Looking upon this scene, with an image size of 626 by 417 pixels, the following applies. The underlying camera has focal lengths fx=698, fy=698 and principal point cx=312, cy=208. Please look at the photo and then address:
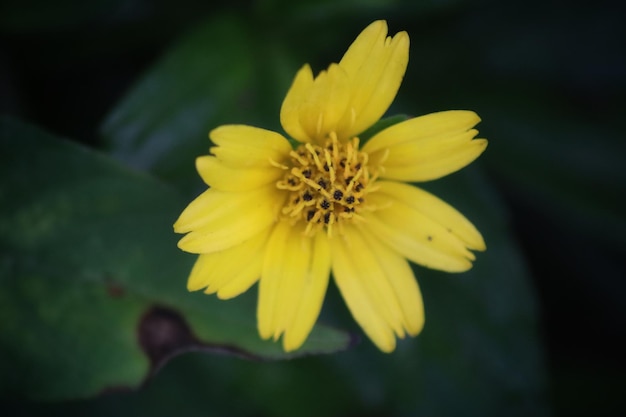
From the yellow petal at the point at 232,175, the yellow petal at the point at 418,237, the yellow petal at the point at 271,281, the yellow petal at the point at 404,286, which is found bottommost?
the yellow petal at the point at 404,286

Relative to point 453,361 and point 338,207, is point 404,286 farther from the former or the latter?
point 453,361

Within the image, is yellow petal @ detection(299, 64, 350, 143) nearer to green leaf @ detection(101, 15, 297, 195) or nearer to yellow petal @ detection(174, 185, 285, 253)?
yellow petal @ detection(174, 185, 285, 253)

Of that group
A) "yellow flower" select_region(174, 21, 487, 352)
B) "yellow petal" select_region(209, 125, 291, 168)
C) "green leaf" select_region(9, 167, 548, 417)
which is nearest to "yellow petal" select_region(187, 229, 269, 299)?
"yellow flower" select_region(174, 21, 487, 352)

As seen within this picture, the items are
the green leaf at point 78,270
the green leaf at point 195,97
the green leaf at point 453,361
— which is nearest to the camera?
the green leaf at point 78,270

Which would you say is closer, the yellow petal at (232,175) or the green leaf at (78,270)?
the yellow petal at (232,175)

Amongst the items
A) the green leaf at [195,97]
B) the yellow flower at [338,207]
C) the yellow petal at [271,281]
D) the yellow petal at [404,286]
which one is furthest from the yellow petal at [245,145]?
the green leaf at [195,97]

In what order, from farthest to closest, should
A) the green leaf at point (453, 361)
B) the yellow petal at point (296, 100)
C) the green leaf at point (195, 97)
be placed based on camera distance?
1. the green leaf at point (453, 361)
2. the green leaf at point (195, 97)
3. the yellow petal at point (296, 100)

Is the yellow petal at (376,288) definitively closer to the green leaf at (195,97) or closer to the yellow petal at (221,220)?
the yellow petal at (221,220)
